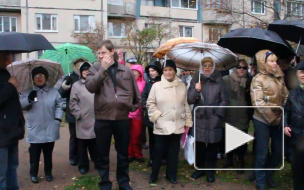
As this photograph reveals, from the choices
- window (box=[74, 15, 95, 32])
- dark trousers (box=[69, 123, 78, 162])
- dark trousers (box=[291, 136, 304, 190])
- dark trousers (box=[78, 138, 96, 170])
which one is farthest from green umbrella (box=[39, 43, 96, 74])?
window (box=[74, 15, 95, 32])

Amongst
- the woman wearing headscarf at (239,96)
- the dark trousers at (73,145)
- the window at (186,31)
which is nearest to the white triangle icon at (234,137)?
the woman wearing headscarf at (239,96)

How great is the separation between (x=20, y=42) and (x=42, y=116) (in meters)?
1.66

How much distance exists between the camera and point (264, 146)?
5.07 m

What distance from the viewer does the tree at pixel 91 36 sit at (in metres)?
25.8

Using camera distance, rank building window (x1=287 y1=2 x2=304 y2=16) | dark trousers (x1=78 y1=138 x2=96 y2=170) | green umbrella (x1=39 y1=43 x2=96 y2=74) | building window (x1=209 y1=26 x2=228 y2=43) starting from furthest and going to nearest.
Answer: building window (x1=209 y1=26 x2=228 y2=43) → building window (x1=287 y1=2 x2=304 y2=16) → green umbrella (x1=39 y1=43 x2=96 y2=74) → dark trousers (x1=78 y1=138 x2=96 y2=170)

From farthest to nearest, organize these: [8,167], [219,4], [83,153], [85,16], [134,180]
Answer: [85,16] < [219,4] < [83,153] < [134,180] < [8,167]

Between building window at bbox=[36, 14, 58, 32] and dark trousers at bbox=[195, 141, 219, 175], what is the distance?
86.6 ft

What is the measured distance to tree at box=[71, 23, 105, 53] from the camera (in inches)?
1017

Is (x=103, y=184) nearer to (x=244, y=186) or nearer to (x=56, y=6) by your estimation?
(x=244, y=186)

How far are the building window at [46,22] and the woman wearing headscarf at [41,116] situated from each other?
2537cm

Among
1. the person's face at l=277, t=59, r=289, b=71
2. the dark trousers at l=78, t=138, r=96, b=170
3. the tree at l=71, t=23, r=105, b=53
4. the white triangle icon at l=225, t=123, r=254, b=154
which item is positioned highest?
the tree at l=71, t=23, r=105, b=53

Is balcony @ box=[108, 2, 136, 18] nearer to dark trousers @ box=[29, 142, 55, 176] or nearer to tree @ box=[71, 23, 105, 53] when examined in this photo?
tree @ box=[71, 23, 105, 53]

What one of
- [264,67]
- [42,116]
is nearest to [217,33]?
[264,67]

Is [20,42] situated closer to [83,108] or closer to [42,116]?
[42,116]
